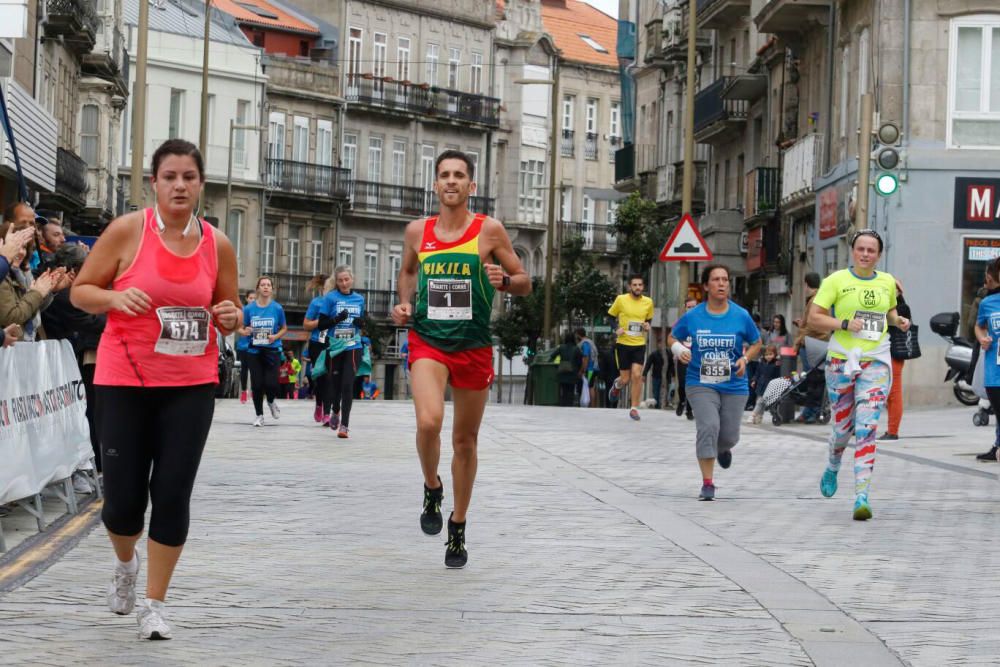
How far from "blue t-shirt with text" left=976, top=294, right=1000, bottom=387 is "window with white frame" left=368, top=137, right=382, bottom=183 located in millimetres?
66396

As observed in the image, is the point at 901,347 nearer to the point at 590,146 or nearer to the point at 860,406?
the point at 860,406

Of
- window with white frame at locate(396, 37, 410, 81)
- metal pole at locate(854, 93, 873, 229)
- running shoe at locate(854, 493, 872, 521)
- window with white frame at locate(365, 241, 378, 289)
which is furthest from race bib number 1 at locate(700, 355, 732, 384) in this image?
window with white frame at locate(396, 37, 410, 81)

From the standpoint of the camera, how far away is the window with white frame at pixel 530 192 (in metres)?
94.5

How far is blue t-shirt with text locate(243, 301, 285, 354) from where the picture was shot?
24609 mm

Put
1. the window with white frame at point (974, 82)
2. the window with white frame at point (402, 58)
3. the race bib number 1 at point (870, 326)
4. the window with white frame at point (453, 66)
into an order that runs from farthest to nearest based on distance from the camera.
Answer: the window with white frame at point (453, 66), the window with white frame at point (402, 58), the window with white frame at point (974, 82), the race bib number 1 at point (870, 326)

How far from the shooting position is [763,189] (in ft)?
161

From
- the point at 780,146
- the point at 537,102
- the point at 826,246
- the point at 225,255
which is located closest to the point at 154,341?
the point at 225,255

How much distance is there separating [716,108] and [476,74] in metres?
36.6

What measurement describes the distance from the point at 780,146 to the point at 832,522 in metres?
35.0

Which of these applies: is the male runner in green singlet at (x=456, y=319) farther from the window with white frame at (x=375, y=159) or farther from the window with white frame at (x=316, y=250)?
the window with white frame at (x=375, y=159)

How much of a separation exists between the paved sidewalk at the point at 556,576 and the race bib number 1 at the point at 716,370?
89 centimetres

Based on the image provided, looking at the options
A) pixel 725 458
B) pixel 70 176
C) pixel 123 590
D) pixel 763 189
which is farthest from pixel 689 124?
pixel 123 590

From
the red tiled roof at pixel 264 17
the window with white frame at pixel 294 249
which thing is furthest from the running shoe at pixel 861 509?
the red tiled roof at pixel 264 17

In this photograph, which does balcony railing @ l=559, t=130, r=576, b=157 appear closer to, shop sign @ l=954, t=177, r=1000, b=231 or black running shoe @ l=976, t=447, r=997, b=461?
shop sign @ l=954, t=177, r=1000, b=231
